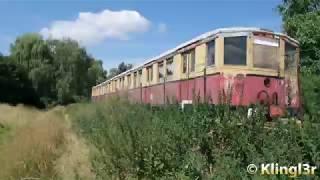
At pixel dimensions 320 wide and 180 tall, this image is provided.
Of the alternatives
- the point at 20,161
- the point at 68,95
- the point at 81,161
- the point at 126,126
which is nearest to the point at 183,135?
the point at 126,126

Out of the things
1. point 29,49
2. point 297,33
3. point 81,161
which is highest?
point 29,49

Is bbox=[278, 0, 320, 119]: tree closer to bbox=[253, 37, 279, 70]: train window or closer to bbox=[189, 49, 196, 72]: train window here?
bbox=[253, 37, 279, 70]: train window

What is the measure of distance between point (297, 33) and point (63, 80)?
4623 centimetres

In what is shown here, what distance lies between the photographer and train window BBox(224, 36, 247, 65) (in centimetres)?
1223

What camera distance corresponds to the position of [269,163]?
6.01 meters

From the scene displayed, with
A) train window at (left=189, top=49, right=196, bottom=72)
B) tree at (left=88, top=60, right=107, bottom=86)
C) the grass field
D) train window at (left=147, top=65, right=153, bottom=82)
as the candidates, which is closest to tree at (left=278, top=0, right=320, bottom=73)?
train window at (left=147, top=65, right=153, bottom=82)

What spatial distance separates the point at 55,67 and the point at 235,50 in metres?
56.2

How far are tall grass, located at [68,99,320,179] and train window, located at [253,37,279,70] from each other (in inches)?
176

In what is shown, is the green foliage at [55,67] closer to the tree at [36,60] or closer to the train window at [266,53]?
the tree at [36,60]

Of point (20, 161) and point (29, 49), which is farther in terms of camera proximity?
point (29, 49)

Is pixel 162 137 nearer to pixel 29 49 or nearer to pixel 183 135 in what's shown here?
pixel 183 135

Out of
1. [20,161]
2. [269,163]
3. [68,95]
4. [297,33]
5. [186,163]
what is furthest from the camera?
[68,95]

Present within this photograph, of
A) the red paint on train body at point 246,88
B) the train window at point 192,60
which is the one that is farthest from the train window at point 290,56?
the train window at point 192,60

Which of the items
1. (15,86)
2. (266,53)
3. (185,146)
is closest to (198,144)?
(185,146)
